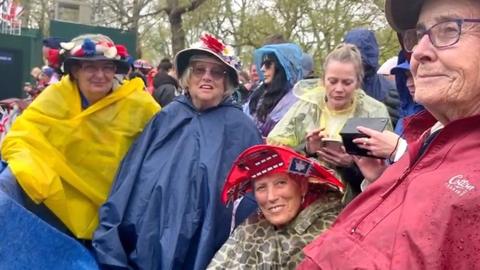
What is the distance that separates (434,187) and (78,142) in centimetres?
245

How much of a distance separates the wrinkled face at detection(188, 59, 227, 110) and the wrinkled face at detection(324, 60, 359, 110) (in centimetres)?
59

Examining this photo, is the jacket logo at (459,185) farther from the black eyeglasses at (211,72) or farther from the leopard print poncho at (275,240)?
the black eyeglasses at (211,72)

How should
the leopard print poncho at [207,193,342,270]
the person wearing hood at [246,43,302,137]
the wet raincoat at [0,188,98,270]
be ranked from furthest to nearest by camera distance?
the person wearing hood at [246,43,302,137], the wet raincoat at [0,188,98,270], the leopard print poncho at [207,193,342,270]

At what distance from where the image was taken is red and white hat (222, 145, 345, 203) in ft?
8.98

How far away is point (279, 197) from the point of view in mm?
2768

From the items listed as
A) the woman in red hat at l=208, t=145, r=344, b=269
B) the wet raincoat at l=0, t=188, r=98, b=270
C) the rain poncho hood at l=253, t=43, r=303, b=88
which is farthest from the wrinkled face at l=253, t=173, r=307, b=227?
the rain poncho hood at l=253, t=43, r=303, b=88

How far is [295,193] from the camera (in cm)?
Answer: 281

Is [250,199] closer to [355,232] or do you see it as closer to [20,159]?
[20,159]

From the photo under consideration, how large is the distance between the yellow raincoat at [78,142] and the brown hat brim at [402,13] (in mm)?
1913

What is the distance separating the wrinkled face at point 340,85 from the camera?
9.74 ft

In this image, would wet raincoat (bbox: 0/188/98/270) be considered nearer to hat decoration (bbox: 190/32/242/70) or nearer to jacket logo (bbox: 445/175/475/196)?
hat decoration (bbox: 190/32/242/70)

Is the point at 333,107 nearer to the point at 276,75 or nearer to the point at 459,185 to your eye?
the point at 276,75

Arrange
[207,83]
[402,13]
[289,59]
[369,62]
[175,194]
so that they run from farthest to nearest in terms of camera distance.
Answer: [289,59], [369,62], [207,83], [175,194], [402,13]

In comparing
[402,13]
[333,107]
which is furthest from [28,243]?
[402,13]
